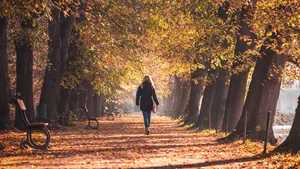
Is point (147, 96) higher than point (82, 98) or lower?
lower

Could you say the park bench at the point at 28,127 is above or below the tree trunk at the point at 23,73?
below

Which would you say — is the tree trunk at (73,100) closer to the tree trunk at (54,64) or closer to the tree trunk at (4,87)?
the tree trunk at (54,64)

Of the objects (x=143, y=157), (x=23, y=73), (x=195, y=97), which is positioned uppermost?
(x=23, y=73)

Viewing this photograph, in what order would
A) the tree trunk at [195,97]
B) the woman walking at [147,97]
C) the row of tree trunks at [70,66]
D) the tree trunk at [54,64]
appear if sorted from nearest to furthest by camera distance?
the woman walking at [147,97] → the tree trunk at [54,64] → the row of tree trunks at [70,66] → the tree trunk at [195,97]

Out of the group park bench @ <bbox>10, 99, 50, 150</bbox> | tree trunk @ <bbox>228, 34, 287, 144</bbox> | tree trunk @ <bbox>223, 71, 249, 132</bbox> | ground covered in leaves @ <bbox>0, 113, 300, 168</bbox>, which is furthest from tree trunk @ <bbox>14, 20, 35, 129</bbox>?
tree trunk @ <bbox>228, 34, 287, 144</bbox>

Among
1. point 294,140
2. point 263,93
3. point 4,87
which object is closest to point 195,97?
point 263,93

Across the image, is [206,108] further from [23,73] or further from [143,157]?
[143,157]

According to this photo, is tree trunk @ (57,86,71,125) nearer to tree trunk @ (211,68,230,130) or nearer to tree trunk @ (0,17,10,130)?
tree trunk @ (211,68,230,130)

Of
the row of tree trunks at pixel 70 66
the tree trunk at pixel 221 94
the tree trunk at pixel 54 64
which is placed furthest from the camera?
the row of tree trunks at pixel 70 66

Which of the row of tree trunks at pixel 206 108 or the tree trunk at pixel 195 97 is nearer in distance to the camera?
the row of tree trunks at pixel 206 108

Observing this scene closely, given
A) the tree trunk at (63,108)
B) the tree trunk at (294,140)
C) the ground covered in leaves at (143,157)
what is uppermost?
the tree trunk at (63,108)

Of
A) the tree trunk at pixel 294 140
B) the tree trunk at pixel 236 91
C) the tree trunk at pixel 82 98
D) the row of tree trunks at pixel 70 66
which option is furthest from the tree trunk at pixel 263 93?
the tree trunk at pixel 82 98

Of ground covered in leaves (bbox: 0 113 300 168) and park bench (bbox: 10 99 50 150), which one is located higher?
park bench (bbox: 10 99 50 150)

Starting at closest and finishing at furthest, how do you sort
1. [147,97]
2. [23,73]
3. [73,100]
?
1. [23,73]
2. [147,97]
3. [73,100]
